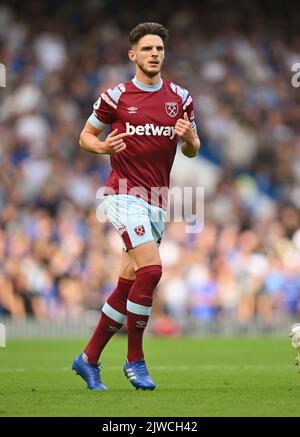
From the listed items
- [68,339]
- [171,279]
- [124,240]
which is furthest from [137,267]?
[171,279]

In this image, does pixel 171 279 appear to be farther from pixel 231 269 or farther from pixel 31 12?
pixel 31 12

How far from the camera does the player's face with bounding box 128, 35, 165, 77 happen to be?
8.55 metres

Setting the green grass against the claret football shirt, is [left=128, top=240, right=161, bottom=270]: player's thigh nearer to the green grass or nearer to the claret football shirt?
the claret football shirt

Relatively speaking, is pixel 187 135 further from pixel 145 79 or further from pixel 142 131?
pixel 145 79

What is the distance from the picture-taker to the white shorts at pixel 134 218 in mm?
8344

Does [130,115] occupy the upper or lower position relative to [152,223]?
upper

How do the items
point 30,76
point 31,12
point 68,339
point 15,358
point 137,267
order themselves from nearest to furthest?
point 137,267
point 15,358
point 68,339
point 30,76
point 31,12

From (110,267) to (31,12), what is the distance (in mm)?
7271

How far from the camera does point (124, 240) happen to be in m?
8.41

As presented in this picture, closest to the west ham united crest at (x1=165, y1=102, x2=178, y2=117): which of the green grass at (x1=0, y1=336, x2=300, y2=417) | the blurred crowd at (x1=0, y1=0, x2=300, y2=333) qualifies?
the green grass at (x1=0, y1=336, x2=300, y2=417)

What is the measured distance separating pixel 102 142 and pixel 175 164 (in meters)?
13.0

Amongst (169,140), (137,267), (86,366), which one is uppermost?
(169,140)

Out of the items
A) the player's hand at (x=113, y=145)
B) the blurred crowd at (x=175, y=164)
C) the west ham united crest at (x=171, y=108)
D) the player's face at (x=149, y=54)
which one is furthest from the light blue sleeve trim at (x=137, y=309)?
the blurred crowd at (x=175, y=164)

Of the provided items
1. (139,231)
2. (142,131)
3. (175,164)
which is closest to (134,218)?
(139,231)
